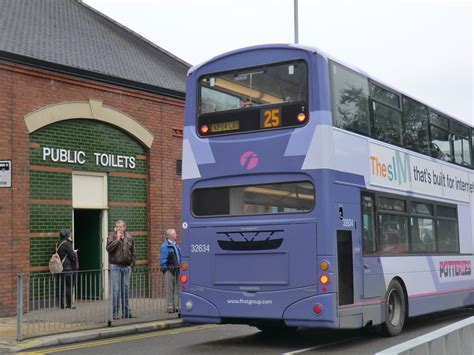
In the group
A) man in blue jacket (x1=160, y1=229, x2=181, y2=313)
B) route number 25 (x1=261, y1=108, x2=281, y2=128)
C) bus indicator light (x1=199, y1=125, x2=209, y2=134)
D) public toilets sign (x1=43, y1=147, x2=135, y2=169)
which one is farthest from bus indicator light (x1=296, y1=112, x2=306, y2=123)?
public toilets sign (x1=43, y1=147, x2=135, y2=169)

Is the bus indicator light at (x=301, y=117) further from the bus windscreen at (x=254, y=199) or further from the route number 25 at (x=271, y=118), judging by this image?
the bus windscreen at (x=254, y=199)

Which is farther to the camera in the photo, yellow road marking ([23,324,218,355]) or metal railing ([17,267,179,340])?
metal railing ([17,267,179,340])

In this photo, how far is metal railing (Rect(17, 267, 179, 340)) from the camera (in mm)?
11523

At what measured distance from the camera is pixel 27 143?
1448cm

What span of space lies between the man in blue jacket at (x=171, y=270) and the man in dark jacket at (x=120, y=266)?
3.50 feet

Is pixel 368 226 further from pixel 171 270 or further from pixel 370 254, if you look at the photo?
pixel 171 270

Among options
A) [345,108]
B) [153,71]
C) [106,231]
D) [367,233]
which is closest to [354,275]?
[367,233]

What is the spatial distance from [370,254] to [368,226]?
0.43 meters

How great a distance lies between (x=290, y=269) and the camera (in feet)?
30.9

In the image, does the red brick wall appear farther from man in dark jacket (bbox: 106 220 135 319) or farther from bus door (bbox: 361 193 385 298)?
bus door (bbox: 361 193 385 298)

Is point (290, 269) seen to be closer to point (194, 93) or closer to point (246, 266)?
point (246, 266)

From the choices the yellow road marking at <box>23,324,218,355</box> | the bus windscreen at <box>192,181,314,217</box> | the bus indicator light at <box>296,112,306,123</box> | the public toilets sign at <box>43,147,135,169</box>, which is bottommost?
the yellow road marking at <box>23,324,218,355</box>

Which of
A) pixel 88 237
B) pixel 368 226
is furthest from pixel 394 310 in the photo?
pixel 88 237

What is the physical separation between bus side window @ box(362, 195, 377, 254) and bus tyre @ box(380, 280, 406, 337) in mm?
892
